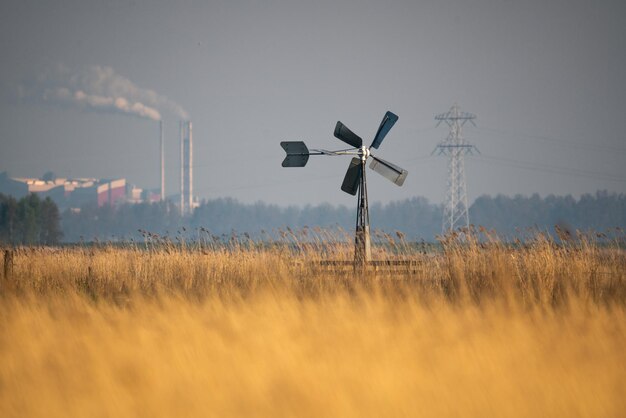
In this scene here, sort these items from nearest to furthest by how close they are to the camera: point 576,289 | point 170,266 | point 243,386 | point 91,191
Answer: point 243,386, point 576,289, point 170,266, point 91,191

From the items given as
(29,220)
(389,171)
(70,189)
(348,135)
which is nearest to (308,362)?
(389,171)

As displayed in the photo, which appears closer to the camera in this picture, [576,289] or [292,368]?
[292,368]

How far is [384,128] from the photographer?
2028 centimetres

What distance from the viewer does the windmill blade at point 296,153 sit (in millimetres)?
20172

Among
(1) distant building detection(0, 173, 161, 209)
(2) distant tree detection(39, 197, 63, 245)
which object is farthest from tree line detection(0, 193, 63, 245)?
(1) distant building detection(0, 173, 161, 209)

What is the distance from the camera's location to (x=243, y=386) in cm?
589

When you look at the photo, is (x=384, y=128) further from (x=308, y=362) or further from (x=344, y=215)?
(x=344, y=215)

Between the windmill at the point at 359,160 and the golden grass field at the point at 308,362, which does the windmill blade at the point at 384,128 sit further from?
the golden grass field at the point at 308,362

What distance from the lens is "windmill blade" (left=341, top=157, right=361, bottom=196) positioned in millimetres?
20234

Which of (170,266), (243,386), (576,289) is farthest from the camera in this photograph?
(170,266)

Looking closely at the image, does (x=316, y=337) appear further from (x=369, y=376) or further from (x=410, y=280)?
(x=410, y=280)

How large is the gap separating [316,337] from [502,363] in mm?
1715

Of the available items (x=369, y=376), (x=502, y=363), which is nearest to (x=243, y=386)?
(x=369, y=376)

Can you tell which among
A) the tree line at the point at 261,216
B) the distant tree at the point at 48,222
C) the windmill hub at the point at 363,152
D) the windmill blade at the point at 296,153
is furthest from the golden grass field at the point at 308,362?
the distant tree at the point at 48,222
